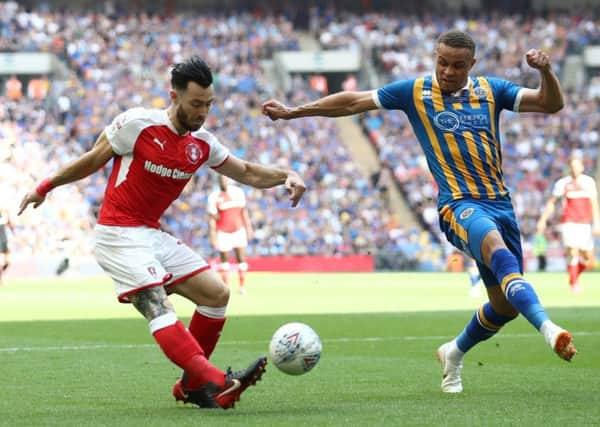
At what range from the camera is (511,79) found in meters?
43.9

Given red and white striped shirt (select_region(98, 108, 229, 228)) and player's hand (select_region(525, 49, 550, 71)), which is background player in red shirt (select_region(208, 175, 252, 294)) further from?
player's hand (select_region(525, 49, 550, 71))

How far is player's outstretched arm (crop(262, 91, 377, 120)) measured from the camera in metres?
8.57

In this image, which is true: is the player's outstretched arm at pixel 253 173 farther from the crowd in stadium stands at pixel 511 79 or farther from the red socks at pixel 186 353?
the crowd in stadium stands at pixel 511 79

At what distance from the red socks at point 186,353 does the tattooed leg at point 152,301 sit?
0.13m

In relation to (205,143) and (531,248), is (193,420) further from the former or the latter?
(531,248)

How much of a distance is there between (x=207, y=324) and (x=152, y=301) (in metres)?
0.66

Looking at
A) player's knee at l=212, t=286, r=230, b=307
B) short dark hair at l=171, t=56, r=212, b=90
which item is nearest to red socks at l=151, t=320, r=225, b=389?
player's knee at l=212, t=286, r=230, b=307

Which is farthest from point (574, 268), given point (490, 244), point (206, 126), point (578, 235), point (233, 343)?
point (206, 126)

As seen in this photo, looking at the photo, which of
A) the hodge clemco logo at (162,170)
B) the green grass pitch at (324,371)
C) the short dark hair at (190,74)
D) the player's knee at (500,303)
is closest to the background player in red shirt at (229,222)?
the green grass pitch at (324,371)

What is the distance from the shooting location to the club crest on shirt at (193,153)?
Answer: 7844 mm

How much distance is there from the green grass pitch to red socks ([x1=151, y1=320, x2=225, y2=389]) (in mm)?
229

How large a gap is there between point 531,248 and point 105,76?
1478 centimetres

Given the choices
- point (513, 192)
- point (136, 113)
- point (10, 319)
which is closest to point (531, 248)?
point (513, 192)

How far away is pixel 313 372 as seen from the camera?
32.1 ft
